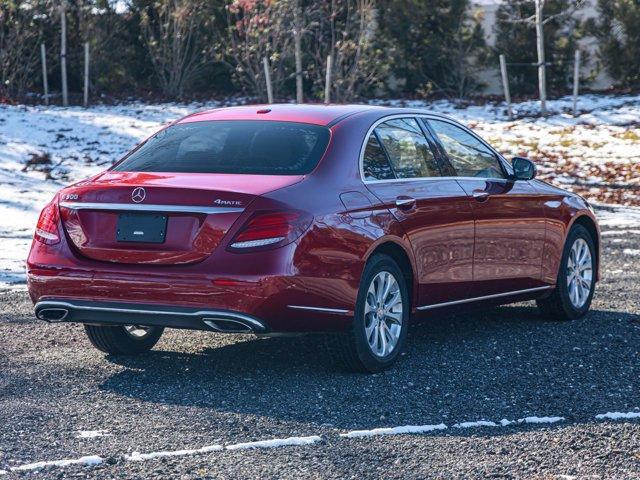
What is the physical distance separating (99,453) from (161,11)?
20641 mm

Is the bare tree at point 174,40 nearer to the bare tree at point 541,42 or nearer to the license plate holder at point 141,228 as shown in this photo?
the bare tree at point 541,42

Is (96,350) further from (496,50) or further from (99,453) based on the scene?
(496,50)

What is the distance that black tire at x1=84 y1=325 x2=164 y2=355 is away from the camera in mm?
7199

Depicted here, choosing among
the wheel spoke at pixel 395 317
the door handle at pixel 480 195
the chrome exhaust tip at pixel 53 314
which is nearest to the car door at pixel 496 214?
the door handle at pixel 480 195

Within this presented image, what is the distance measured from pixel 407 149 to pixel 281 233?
4.88ft

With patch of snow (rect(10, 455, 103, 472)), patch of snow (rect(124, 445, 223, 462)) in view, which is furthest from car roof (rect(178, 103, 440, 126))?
patch of snow (rect(10, 455, 103, 472))

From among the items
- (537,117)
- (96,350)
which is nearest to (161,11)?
(537,117)

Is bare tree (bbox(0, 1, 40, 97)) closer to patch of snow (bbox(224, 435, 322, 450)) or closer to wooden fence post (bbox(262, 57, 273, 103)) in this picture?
wooden fence post (bbox(262, 57, 273, 103))

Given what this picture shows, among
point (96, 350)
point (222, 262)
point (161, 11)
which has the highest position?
point (161, 11)

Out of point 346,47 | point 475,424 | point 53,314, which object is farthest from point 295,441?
point 346,47

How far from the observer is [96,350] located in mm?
7531

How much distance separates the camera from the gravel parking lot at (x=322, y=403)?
16.6 ft

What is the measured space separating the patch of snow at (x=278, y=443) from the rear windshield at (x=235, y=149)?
164 centimetres

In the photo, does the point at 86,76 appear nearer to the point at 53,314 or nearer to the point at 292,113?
the point at 292,113
